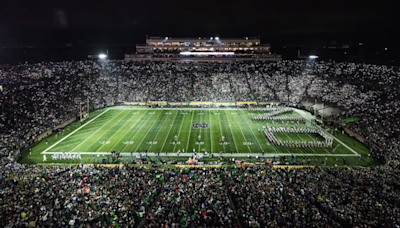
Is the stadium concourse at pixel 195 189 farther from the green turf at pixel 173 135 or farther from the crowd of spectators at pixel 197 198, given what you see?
the green turf at pixel 173 135

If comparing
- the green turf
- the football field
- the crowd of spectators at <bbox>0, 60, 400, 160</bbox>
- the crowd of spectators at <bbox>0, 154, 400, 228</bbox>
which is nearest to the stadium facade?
the crowd of spectators at <bbox>0, 60, 400, 160</bbox>

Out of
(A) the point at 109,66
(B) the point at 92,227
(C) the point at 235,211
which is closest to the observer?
(B) the point at 92,227

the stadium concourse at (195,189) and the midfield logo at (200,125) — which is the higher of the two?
the midfield logo at (200,125)

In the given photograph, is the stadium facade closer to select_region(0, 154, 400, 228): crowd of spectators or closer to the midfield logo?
the midfield logo

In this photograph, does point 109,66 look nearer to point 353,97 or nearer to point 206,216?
point 353,97

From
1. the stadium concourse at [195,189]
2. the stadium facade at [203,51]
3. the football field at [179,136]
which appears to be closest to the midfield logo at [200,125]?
the football field at [179,136]

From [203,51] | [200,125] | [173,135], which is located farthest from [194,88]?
[203,51]

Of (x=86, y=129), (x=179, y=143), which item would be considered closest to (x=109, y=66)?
(x=86, y=129)
